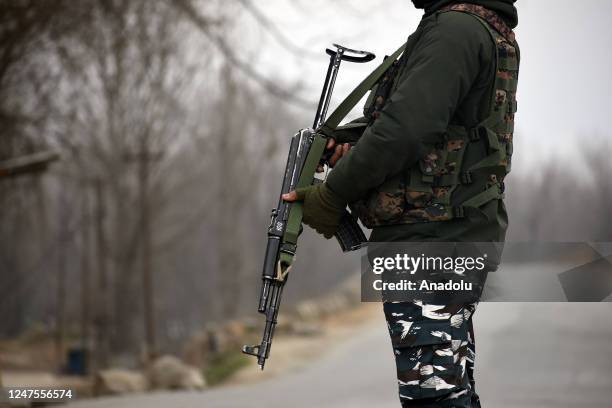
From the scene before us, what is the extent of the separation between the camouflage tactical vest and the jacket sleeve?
76 mm

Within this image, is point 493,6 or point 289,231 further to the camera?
point 289,231

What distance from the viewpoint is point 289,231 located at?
2.86m

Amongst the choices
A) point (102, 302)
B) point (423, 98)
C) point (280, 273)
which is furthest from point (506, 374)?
point (102, 302)

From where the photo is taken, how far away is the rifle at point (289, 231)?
2846mm

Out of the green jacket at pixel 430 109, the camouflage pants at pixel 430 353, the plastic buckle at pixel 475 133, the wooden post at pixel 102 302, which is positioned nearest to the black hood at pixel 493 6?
the green jacket at pixel 430 109

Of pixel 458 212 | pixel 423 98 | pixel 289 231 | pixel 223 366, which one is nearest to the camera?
pixel 423 98

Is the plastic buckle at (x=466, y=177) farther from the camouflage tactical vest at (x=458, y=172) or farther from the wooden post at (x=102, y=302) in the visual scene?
the wooden post at (x=102, y=302)

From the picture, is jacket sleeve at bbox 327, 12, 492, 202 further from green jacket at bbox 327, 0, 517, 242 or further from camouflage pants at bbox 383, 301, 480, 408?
camouflage pants at bbox 383, 301, 480, 408

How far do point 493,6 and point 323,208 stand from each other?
2.77 feet

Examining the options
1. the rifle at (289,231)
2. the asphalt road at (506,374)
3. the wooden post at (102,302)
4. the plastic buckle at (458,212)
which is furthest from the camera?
the wooden post at (102,302)

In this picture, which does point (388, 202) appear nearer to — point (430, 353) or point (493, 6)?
point (430, 353)

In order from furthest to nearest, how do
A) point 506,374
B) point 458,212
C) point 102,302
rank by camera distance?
1. point 102,302
2. point 506,374
3. point 458,212

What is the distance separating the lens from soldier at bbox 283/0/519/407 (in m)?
2.47

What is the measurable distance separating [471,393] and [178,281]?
Result: 41.1m
